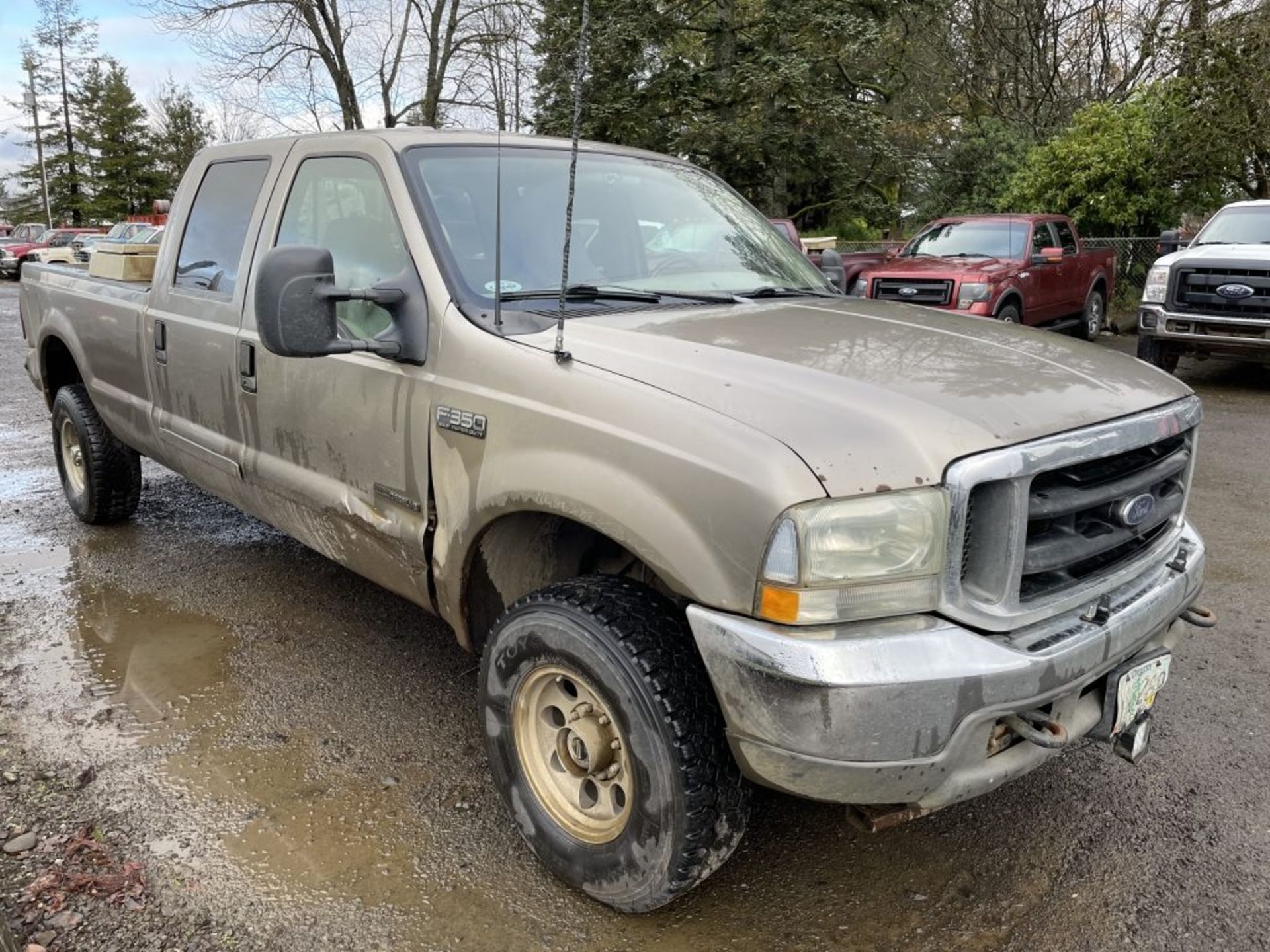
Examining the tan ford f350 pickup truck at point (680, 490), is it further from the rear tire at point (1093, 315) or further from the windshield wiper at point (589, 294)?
the rear tire at point (1093, 315)

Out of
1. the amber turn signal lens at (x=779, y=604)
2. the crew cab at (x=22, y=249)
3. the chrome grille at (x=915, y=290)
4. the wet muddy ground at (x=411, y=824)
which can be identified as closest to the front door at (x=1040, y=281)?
the chrome grille at (x=915, y=290)

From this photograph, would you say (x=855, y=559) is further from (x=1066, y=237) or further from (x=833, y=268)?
(x=1066, y=237)

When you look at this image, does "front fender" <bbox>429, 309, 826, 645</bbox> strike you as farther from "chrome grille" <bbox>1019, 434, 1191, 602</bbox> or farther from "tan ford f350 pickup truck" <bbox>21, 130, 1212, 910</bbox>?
"chrome grille" <bbox>1019, 434, 1191, 602</bbox>

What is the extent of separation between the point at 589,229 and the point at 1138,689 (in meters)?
2.11

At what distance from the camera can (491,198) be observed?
316cm

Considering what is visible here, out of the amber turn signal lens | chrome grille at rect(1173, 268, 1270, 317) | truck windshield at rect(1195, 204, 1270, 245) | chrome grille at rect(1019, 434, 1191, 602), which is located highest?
truck windshield at rect(1195, 204, 1270, 245)

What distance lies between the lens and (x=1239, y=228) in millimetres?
10070

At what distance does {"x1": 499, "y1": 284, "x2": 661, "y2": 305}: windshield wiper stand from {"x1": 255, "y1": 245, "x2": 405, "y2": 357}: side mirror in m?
0.52

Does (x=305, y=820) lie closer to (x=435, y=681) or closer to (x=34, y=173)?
(x=435, y=681)

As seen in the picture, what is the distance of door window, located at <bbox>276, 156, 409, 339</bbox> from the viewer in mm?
3105

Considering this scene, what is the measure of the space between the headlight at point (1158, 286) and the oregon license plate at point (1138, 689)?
27.0 ft

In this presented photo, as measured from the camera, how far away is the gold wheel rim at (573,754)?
2436mm

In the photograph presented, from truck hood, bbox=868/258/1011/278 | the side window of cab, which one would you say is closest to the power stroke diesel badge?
truck hood, bbox=868/258/1011/278

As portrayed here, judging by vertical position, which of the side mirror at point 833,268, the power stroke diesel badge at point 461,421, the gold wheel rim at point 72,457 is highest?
the side mirror at point 833,268
